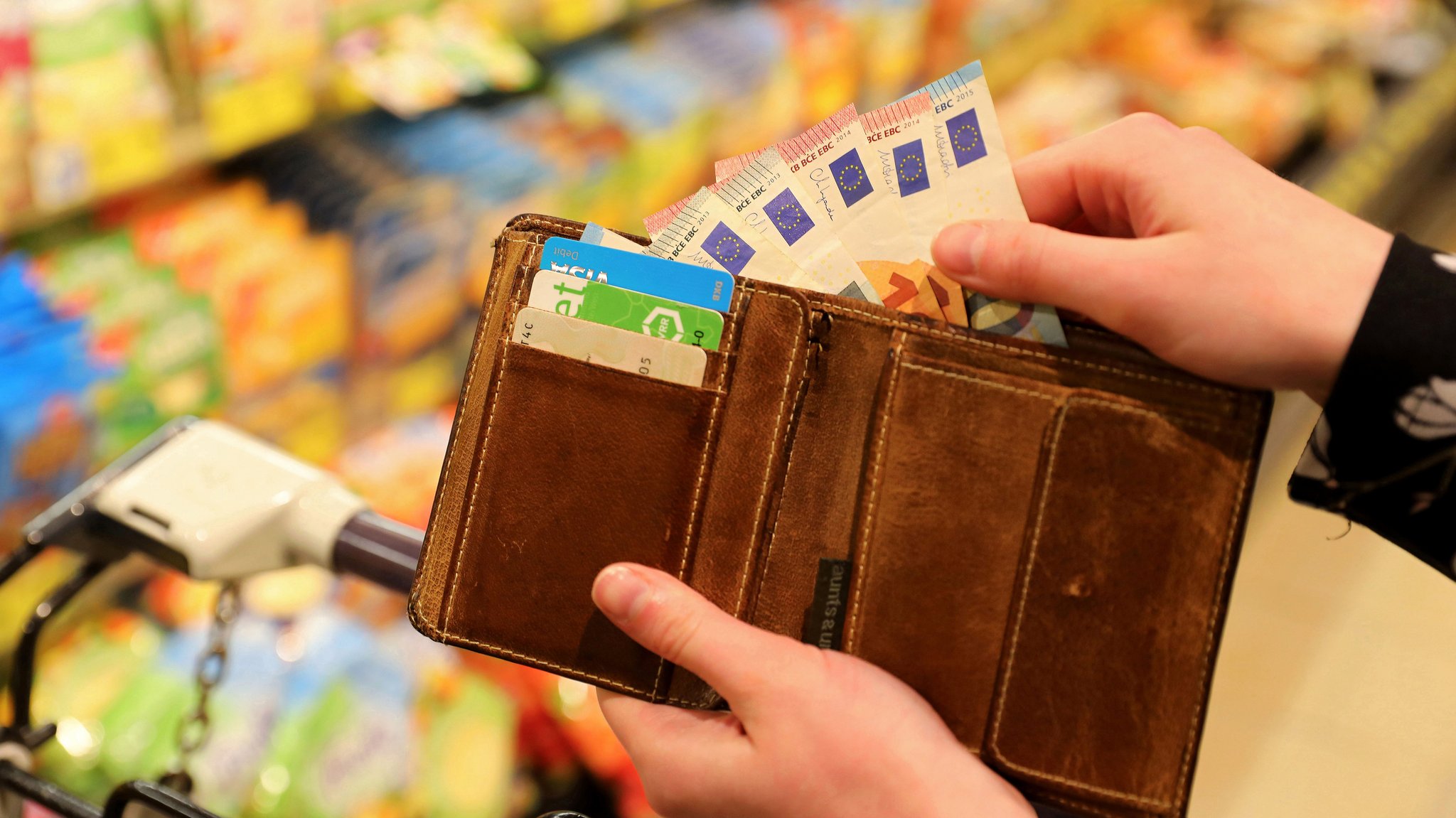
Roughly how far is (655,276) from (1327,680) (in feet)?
7.96

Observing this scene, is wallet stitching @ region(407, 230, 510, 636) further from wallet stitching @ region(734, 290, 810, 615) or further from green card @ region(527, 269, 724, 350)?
wallet stitching @ region(734, 290, 810, 615)

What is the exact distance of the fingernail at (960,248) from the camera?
982mm

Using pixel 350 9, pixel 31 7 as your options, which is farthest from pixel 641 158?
pixel 31 7

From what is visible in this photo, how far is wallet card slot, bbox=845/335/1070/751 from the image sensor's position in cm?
99

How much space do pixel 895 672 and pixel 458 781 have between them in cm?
125

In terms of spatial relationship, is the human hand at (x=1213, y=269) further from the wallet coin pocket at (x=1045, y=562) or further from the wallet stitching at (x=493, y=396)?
the wallet stitching at (x=493, y=396)

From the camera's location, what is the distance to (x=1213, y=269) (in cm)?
92

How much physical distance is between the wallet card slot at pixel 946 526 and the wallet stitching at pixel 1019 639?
13 millimetres

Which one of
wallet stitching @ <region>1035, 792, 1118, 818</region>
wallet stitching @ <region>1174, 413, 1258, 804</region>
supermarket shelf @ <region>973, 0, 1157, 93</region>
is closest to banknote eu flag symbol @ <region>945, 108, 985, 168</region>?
wallet stitching @ <region>1174, 413, 1258, 804</region>

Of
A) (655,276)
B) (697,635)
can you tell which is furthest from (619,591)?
(655,276)

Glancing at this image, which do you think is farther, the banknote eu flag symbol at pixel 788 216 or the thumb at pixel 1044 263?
the banknote eu flag symbol at pixel 788 216

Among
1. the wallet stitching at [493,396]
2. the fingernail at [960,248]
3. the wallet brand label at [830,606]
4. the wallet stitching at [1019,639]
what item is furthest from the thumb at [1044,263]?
the wallet stitching at [493,396]

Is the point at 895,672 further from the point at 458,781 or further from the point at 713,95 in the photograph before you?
the point at 713,95

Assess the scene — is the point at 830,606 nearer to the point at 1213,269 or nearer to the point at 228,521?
the point at 1213,269
